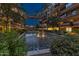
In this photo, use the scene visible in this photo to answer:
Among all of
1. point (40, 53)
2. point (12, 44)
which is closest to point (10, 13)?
point (12, 44)

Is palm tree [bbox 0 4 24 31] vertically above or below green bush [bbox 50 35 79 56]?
above

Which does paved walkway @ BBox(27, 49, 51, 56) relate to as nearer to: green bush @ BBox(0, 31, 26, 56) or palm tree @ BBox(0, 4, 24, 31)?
green bush @ BBox(0, 31, 26, 56)

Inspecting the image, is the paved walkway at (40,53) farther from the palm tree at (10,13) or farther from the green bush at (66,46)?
the palm tree at (10,13)

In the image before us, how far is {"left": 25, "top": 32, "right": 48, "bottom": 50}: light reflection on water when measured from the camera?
3903 mm

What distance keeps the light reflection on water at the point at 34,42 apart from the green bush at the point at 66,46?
0.48ft

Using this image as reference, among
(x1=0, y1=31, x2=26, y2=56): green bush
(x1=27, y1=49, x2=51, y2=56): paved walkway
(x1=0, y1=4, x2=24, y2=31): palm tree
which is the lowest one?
(x1=27, y1=49, x2=51, y2=56): paved walkway

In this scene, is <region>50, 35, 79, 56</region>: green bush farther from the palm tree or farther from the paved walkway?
the palm tree

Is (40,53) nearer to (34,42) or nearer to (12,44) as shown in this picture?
(34,42)

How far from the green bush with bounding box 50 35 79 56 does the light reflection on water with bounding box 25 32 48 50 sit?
0.15 metres

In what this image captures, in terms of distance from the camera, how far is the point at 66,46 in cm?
391

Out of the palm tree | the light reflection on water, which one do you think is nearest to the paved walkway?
the light reflection on water

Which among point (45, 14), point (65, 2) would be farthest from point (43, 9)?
point (65, 2)

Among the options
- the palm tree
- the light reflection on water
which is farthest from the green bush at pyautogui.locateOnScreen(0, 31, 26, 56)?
the palm tree

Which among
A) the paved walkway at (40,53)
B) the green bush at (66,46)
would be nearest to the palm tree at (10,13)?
the paved walkway at (40,53)
